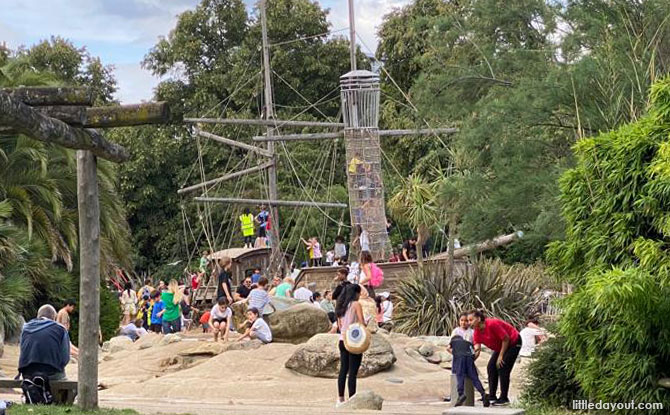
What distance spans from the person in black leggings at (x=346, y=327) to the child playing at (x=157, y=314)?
14223mm

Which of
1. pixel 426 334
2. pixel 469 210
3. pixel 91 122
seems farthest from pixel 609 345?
pixel 426 334

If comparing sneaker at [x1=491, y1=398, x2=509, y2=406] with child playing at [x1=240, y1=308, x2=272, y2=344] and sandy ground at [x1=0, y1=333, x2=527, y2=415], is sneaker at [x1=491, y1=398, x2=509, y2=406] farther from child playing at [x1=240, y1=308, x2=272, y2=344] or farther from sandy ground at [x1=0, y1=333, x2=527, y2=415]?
child playing at [x1=240, y1=308, x2=272, y2=344]

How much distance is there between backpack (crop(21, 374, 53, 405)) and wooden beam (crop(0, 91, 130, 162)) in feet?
9.24

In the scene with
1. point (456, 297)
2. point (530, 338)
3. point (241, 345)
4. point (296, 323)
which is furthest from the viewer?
point (456, 297)

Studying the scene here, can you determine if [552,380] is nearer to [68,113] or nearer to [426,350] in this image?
[68,113]

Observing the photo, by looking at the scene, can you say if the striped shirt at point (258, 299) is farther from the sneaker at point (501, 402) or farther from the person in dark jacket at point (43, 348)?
the person in dark jacket at point (43, 348)

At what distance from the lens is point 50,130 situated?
42.2ft

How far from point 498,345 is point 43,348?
6269 millimetres

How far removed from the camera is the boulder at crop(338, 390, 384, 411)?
52.0 feet

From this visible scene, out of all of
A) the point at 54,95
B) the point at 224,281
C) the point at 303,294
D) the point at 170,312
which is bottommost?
the point at 170,312

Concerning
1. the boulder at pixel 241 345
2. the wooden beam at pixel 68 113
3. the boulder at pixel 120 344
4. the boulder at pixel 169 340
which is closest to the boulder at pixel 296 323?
the boulder at pixel 241 345

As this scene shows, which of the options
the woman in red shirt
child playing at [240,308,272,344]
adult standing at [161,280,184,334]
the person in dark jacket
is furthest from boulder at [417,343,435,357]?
the person in dark jacket

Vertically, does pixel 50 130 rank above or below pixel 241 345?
above

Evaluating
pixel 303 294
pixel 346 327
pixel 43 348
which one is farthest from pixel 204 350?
pixel 43 348
